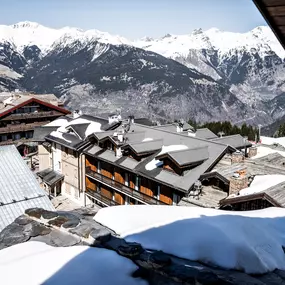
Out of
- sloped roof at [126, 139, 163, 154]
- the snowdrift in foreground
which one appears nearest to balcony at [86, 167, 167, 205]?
sloped roof at [126, 139, 163, 154]

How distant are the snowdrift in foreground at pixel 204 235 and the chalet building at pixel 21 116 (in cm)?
4345

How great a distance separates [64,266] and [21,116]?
155 ft

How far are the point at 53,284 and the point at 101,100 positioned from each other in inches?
6814

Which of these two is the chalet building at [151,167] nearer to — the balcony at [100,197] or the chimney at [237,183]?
the balcony at [100,197]

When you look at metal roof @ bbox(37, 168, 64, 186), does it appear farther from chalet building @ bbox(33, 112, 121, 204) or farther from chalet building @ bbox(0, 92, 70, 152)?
chalet building @ bbox(0, 92, 70, 152)

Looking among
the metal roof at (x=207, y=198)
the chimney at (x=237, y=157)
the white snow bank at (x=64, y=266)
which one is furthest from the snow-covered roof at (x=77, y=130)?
the white snow bank at (x=64, y=266)

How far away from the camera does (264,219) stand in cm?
799

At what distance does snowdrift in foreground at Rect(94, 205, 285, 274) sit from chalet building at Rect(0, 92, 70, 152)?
43.4 meters

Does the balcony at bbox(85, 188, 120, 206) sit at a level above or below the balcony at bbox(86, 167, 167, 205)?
below

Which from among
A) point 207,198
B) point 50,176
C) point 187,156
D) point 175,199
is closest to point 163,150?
point 187,156

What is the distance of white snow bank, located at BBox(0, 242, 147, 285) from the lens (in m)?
4.42

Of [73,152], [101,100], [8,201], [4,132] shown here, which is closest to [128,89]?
[101,100]

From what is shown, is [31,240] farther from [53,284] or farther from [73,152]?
[73,152]

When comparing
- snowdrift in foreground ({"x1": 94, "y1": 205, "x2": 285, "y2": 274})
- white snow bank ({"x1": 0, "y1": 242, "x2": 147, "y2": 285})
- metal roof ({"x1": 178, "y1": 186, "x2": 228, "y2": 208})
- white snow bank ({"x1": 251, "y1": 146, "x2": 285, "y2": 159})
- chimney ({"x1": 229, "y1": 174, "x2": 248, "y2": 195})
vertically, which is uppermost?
white snow bank ({"x1": 0, "y1": 242, "x2": 147, "y2": 285})
